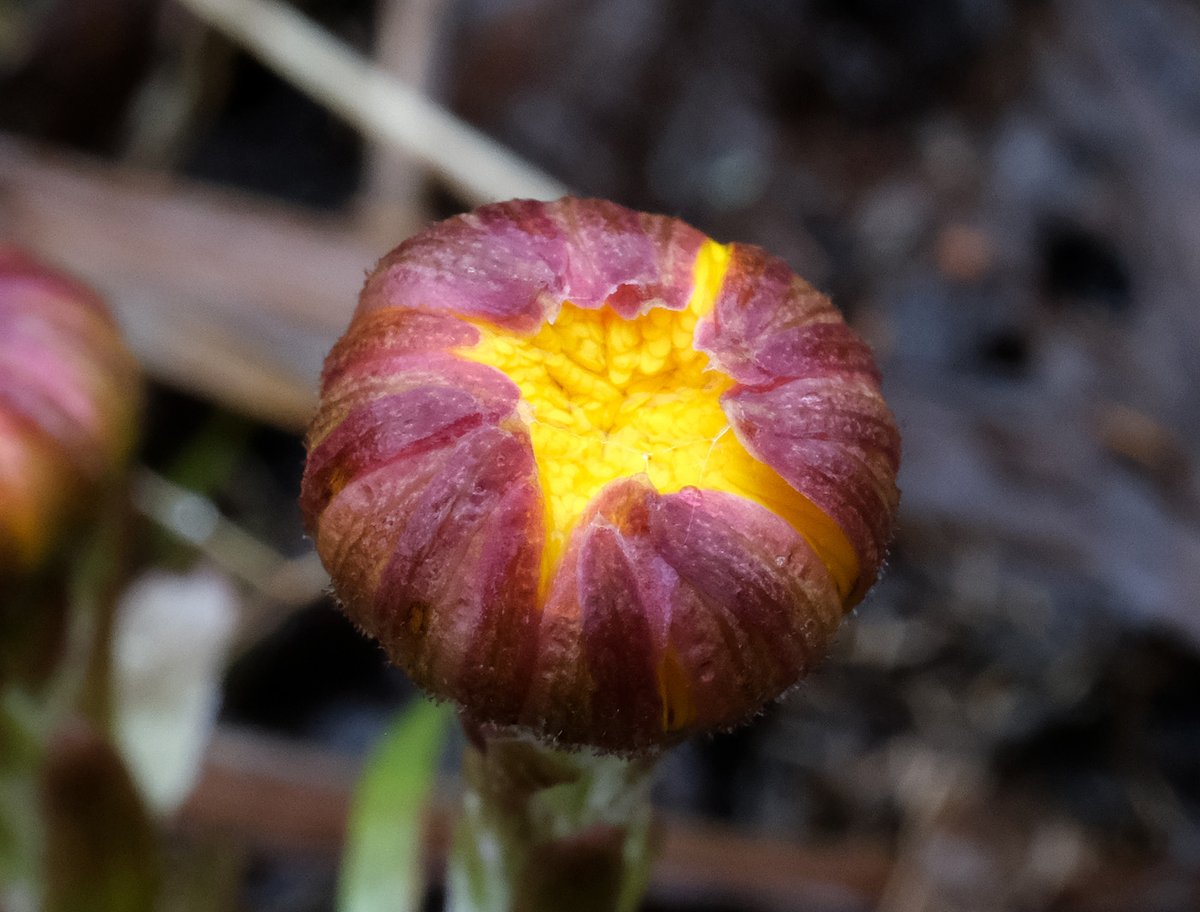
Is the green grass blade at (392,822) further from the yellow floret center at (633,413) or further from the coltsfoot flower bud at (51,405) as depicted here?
the yellow floret center at (633,413)

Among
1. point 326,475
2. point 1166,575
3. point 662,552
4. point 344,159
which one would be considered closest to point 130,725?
point 326,475

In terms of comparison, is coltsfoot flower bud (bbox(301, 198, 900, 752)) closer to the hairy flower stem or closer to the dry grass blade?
the hairy flower stem

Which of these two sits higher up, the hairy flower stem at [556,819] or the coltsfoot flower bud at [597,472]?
the coltsfoot flower bud at [597,472]

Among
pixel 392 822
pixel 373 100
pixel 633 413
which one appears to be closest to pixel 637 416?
pixel 633 413

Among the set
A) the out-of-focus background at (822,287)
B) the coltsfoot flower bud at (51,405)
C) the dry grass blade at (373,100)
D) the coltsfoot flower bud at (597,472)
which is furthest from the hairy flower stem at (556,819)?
the dry grass blade at (373,100)

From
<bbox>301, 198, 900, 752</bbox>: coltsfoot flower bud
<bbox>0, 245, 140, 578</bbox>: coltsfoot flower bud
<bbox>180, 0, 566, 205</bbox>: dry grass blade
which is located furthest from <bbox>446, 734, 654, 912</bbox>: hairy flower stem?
<bbox>180, 0, 566, 205</bbox>: dry grass blade

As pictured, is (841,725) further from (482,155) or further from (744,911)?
(482,155)
